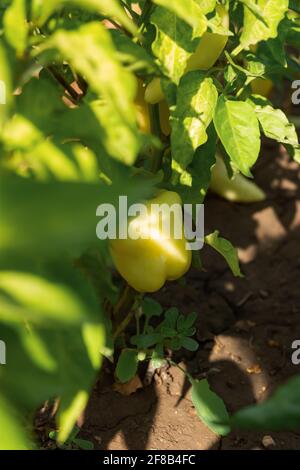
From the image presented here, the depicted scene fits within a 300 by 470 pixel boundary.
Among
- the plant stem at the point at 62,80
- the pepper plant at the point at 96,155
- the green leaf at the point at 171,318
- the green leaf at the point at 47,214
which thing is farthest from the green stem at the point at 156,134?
the green leaf at the point at 47,214

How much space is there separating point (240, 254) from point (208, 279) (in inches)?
5.4

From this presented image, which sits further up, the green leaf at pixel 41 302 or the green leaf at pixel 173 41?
the green leaf at pixel 41 302

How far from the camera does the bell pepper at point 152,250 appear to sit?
1293 millimetres

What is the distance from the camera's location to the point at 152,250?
1.31 metres

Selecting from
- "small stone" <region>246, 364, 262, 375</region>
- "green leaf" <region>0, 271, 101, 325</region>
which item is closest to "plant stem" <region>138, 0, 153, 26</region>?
"green leaf" <region>0, 271, 101, 325</region>

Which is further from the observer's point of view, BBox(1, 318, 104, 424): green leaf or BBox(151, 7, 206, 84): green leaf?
BBox(151, 7, 206, 84): green leaf

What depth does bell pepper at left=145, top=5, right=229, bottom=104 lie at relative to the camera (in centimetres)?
126

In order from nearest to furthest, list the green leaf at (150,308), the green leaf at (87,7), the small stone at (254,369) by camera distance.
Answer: the green leaf at (87,7) < the green leaf at (150,308) < the small stone at (254,369)

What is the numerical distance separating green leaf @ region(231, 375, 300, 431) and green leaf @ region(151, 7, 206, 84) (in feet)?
1.85

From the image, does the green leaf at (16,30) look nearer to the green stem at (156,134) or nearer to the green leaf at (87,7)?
the green leaf at (87,7)

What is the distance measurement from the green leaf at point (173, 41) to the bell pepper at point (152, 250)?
0.23 metres

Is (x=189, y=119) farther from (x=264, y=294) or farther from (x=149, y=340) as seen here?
(x=264, y=294)

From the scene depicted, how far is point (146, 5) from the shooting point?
46.3 inches

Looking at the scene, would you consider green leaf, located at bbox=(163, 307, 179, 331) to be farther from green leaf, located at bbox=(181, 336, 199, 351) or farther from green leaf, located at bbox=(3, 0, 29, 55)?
green leaf, located at bbox=(3, 0, 29, 55)
